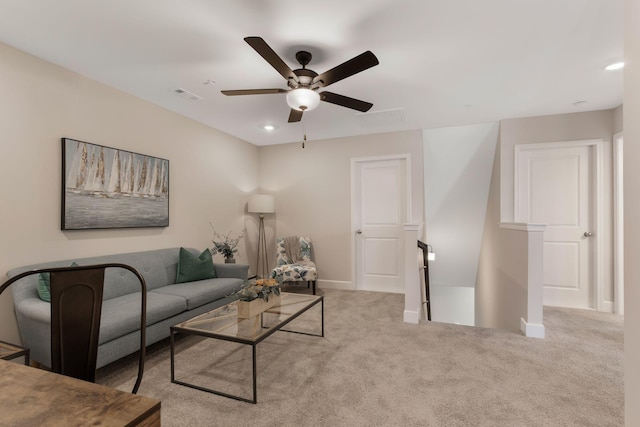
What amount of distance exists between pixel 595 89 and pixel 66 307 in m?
4.66

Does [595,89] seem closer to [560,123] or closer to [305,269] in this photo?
[560,123]

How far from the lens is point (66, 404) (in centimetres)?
70

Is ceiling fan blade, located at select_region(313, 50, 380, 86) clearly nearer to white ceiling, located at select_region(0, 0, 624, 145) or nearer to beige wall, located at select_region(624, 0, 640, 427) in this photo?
white ceiling, located at select_region(0, 0, 624, 145)

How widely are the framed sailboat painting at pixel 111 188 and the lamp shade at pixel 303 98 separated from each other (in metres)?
2.00

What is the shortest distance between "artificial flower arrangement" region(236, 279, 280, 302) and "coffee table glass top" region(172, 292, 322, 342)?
15 cm

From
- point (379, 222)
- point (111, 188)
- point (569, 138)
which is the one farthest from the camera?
point (379, 222)

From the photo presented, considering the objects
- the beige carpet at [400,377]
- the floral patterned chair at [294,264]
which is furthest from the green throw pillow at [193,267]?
the floral patterned chair at [294,264]

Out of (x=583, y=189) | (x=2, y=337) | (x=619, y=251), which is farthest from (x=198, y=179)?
(x=619, y=251)

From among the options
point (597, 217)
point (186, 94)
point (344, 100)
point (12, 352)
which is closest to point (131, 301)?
point (12, 352)

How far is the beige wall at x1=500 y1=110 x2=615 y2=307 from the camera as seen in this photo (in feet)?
12.6

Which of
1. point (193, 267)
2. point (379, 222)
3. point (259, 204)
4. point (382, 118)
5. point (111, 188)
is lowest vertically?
point (193, 267)

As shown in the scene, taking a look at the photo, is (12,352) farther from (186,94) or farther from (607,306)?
(607,306)

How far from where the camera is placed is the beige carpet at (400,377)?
1871 millimetres

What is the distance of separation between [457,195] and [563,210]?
1.47 meters
